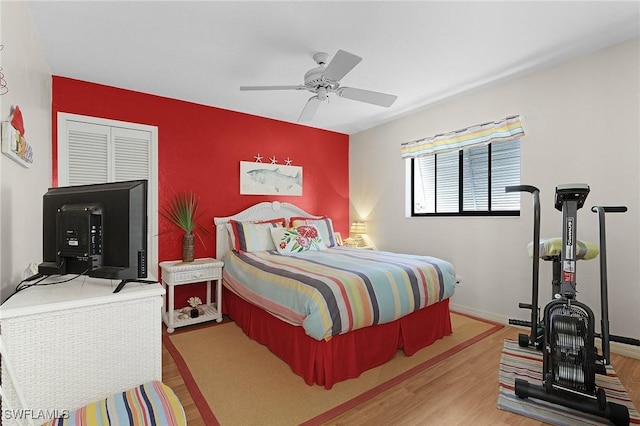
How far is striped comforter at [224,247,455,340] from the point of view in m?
2.02

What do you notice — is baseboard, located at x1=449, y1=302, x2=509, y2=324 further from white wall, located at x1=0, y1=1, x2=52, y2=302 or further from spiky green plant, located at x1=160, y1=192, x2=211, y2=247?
white wall, located at x1=0, y1=1, x2=52, y2=302

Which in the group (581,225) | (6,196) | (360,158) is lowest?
(581,225)

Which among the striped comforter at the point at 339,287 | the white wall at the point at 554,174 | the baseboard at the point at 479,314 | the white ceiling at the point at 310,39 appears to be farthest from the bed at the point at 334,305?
the white ceiling at the point at 310,39

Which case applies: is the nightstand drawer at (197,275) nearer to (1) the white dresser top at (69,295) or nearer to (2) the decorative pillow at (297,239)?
(2) the decorative pillow at (297,239)

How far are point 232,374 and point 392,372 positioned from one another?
1.14m

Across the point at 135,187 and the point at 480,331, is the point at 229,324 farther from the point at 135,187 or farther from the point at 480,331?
the point at 480,331

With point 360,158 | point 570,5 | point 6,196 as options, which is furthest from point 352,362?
point 360,158

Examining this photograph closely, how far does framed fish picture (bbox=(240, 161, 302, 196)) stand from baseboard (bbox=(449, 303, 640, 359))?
252cm

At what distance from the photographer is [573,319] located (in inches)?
71.3

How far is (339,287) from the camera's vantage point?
2.09m

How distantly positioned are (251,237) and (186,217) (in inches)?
28.5

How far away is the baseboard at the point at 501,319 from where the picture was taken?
2432 millimetres

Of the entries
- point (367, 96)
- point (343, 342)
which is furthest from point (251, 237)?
point (367, 96)

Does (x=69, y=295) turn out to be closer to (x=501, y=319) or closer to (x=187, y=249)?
(x=187, y=249)
